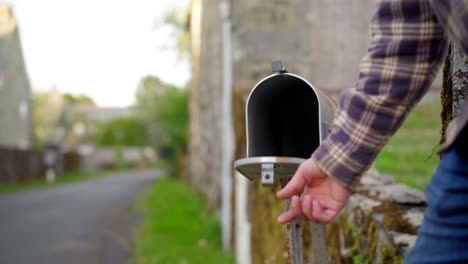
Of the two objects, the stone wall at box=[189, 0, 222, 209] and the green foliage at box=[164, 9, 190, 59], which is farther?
the green foliage at box=[164, 9, 190, 59]

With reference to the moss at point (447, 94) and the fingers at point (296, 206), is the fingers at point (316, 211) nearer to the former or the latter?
the fingers at point (296, 206)

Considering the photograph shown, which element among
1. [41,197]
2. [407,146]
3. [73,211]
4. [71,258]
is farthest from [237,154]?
[41,197]

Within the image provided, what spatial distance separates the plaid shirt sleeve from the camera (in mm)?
1356

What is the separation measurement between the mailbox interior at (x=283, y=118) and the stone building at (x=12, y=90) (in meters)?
26.9

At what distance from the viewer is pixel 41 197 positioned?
1650cm

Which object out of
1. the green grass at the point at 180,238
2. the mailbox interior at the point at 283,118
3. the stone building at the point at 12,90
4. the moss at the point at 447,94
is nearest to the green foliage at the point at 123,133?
the stone building at the point at 12,90

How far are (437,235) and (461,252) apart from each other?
0.17ft

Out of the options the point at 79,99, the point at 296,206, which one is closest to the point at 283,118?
the point at 296,206

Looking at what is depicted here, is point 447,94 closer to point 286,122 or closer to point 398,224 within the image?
point 286,122

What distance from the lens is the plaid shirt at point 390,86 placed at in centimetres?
136

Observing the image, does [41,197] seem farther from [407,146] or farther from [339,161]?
[339,161]

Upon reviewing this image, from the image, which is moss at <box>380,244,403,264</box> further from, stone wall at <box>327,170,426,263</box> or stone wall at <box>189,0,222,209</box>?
stone wall at <box>189,0,222,209</box>

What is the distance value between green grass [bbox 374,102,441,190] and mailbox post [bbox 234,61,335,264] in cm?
260

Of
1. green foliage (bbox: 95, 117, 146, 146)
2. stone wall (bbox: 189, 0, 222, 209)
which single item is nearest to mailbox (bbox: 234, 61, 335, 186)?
stone wall (bbox: 189, 0, 222, 209)
